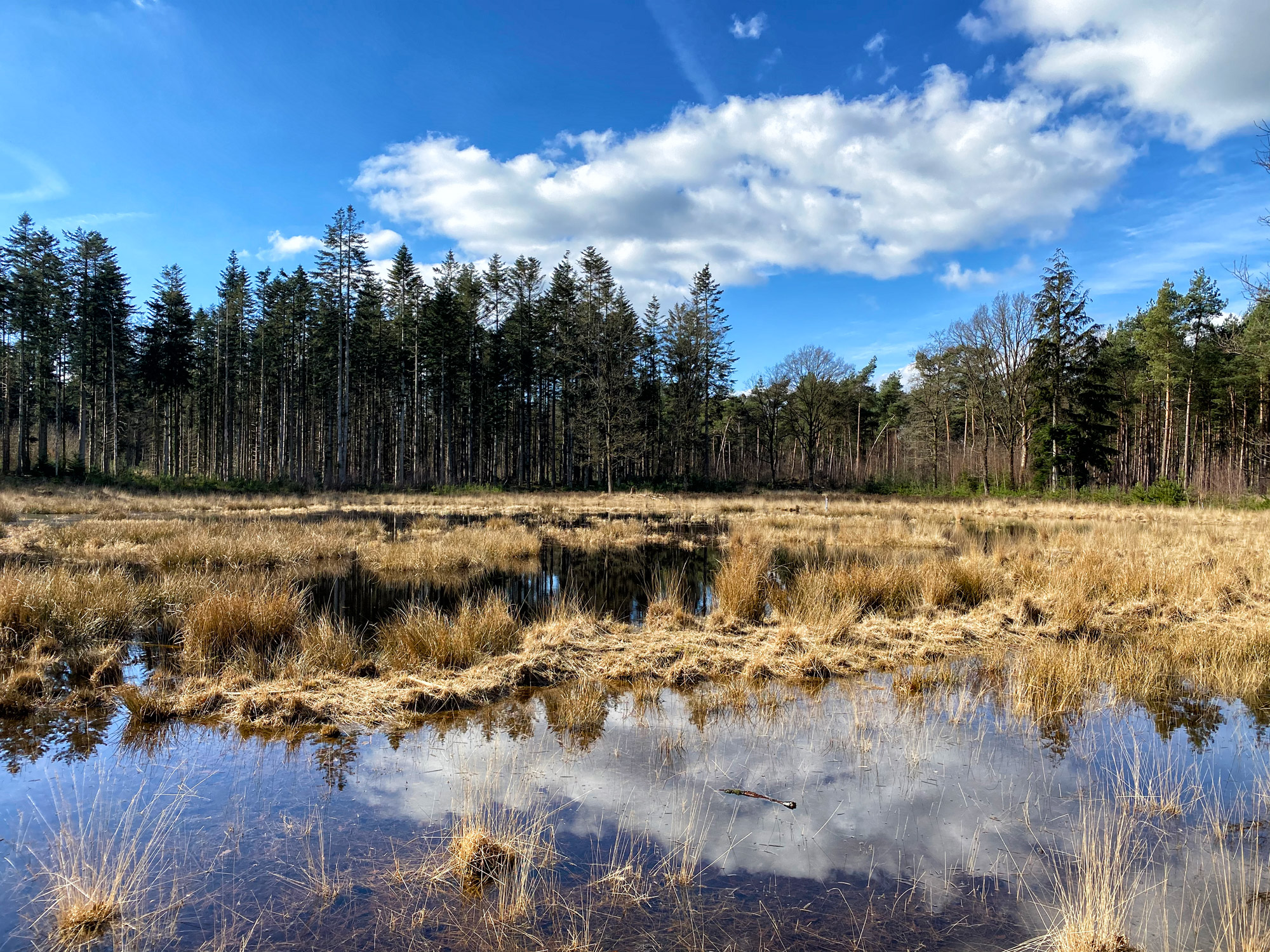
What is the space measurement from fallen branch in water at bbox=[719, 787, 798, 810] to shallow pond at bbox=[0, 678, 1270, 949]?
0.08m

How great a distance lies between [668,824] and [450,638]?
4.19 metres

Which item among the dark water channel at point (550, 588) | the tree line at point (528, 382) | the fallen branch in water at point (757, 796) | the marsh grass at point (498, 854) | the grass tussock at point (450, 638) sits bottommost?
the dark water channel at point (550, 588)

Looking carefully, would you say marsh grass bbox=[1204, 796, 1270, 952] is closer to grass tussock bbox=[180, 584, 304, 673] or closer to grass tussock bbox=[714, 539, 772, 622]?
grass tussock bbox=[714, 539, 772, 622]

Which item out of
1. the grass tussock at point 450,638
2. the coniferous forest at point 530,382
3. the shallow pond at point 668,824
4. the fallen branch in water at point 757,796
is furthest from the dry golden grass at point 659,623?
the coniferous forest at point 530,382

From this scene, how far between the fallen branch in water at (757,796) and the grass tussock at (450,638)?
378 cm

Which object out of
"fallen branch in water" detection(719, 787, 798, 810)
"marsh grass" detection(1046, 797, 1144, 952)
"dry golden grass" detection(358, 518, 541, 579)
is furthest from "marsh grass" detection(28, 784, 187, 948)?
"dry golden grass" detection(358, 518, 541, 579)

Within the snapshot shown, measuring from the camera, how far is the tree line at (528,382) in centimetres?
4028

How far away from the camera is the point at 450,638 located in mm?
7664

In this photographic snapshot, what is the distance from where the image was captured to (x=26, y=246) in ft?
135

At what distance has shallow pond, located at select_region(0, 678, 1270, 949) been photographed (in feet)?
10.7

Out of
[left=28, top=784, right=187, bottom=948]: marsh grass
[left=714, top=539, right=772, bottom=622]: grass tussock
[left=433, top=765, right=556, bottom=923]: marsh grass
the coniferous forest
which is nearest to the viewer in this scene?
[left=28, top=784, right=187, bottom=948]: marsh grass

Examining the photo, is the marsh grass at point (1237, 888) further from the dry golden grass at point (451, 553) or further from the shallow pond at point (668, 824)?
the dry golden grass at point (451, 553)

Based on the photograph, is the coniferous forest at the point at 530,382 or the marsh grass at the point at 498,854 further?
the coniferous forest at the point at 530,382

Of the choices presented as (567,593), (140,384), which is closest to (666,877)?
(567,593)
